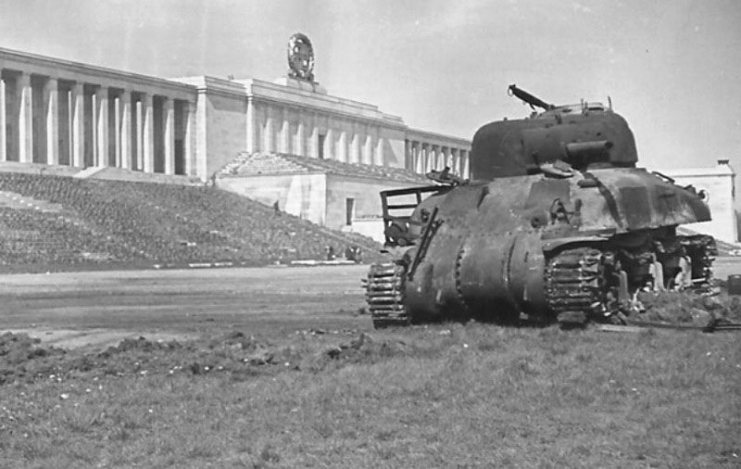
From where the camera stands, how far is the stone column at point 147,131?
81500 millimetres

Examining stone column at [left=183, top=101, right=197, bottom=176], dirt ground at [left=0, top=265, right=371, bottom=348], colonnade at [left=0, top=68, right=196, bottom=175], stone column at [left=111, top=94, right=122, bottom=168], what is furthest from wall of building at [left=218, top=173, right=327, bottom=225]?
dirt ground at [left=0, top=265, right=371, bottom=348]

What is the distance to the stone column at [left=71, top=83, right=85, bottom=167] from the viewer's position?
7594 centimetres

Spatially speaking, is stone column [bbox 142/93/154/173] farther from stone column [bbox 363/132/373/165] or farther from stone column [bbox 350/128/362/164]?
stone column [bbox 363/132/373/165]

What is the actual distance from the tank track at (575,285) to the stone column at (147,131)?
6790 cm

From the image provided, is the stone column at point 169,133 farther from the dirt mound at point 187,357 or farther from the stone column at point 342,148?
the dirt mound at point 187,357

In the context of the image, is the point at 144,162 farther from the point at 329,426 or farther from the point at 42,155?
the point at 329,426

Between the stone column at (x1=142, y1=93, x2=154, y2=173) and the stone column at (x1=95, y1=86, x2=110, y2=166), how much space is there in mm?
3857

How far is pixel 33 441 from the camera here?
8227mm

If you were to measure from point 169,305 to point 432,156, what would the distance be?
330 ft

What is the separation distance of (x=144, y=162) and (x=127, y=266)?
120ft

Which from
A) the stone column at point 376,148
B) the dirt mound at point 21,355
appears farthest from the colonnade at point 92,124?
the dirt mound at point 21,355

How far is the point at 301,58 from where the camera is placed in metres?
→ 99.9

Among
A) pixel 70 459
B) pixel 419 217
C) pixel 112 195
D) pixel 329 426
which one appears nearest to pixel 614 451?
pixel 329 426

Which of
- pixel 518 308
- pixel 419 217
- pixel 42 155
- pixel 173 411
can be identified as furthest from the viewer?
pixel 42 155
